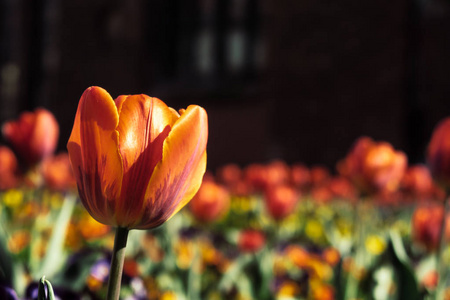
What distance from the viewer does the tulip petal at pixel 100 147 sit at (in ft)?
1.64

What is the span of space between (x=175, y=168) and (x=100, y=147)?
73 millimetres

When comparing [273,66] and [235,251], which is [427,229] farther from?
[273,66]

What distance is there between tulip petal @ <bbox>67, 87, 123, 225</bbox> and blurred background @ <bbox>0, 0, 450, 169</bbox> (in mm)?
6605

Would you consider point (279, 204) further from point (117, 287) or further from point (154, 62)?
point (154, 62)

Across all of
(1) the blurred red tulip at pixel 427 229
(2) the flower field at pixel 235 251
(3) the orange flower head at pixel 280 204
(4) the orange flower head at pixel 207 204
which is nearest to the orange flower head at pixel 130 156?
(2) the flower field at pixel 235 251

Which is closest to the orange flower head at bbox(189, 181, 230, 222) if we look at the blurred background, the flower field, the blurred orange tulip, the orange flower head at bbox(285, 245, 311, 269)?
the flower field

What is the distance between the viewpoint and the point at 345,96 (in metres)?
7.12

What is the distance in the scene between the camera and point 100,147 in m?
0.50

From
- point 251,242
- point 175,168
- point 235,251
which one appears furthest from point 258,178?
point 175,168

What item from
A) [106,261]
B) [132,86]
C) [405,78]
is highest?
[106,261]

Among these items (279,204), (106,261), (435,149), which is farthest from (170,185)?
(279,204)

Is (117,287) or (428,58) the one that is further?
(428,58)

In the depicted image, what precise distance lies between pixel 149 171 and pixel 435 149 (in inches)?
30.9

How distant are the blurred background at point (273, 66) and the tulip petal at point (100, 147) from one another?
660 cm
